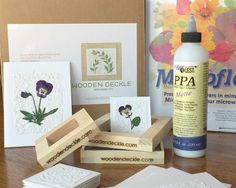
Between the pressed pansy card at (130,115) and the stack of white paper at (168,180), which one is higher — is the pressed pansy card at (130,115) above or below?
above

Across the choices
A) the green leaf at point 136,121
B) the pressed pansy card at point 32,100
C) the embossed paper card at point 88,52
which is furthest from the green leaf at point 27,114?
the green leaf at point 136,121

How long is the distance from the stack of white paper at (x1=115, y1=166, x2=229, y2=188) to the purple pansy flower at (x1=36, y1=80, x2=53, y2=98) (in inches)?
11.7

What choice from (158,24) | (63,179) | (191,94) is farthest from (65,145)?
(158,24)

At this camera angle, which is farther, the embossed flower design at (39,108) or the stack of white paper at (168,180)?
the embossed flower design at (39,108)

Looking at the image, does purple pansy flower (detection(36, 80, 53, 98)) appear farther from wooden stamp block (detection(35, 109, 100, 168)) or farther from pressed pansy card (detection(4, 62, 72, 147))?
wooden stamp block (detection(35, 109, 100, 168))

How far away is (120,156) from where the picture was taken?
24.7 inches

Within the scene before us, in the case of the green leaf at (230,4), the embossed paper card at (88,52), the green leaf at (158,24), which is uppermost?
the green leaf at (230,4)

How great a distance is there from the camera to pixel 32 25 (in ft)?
2.48

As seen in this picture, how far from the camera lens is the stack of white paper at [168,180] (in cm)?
51

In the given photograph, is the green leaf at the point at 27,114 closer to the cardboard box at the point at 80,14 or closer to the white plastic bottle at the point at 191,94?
the cardboard box at the point at 80,14

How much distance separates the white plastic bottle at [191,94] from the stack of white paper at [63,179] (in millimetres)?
193

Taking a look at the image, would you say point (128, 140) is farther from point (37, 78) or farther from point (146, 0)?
point (146, 0)

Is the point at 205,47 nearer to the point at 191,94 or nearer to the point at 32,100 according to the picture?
the point at 191,94

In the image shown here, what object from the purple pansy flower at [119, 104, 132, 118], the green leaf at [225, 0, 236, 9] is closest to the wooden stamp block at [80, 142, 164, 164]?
the purple pansy flower at [119, 104, 132, 118]
